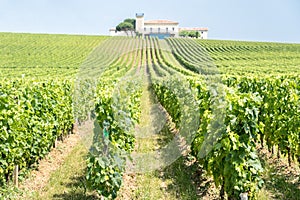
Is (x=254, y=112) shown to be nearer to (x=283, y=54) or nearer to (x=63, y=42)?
(x=283, y=54)

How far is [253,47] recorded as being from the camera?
69.8 meters

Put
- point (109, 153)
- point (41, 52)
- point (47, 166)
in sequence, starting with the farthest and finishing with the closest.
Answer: point (41, 52), point (47, 166), point (109, 153)

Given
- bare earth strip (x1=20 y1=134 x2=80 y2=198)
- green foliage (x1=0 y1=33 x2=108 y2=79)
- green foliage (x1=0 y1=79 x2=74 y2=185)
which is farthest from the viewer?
green foliage (x1=0 y1=33 x2=108 y2=79)

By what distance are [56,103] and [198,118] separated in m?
3.96

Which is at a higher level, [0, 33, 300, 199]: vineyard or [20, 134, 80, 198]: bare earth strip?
[0, 33, 300, 199]: vineyard

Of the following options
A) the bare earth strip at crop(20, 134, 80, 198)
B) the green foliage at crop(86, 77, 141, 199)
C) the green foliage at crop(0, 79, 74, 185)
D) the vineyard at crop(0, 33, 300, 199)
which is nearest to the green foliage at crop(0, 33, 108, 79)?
the bare earth strip at crop(20, 134, 80, 198)

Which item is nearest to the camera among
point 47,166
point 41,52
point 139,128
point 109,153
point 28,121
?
point 109,153

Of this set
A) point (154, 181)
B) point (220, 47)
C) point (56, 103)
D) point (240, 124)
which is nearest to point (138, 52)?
point (56, 103)

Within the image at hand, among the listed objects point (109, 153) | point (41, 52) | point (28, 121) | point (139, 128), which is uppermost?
point (41, 52)

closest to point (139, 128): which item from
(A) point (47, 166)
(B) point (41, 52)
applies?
(A) point (47, 166)

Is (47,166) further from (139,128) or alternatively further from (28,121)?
(139,128)

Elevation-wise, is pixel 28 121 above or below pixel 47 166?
above

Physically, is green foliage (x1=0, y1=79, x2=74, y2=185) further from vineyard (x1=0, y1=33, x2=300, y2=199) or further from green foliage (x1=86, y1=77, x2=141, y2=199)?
green foliage (x1=86, y1=77, x2=141, y2=199)

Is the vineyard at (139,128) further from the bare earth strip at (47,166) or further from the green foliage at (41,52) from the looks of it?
the green foliage at (41,52)
